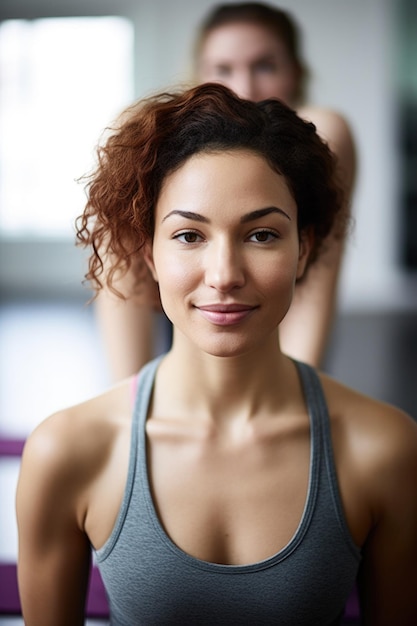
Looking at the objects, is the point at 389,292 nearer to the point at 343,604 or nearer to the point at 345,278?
the point at 345,278

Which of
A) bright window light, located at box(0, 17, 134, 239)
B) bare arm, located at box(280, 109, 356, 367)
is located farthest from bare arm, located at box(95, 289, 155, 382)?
bright window light, located at box(0, 17, 134, 239)

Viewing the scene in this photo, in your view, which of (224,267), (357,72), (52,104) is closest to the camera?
(224,267)

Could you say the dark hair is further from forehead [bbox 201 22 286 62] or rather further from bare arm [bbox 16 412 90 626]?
bare arm [bbox 16 412 90 626]

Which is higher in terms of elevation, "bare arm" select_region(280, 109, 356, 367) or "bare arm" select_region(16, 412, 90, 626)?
"bare arm" select_region(280, 109, 356, 367)

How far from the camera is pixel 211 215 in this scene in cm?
102

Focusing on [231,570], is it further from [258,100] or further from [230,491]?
[258,100]

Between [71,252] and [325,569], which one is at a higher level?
[325,569]

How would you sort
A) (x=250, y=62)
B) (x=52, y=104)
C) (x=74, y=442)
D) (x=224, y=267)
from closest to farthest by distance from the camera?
1. (x=224, y=267)
2. (x=74, y=442)
3. (x=250, y=62)
4. (x=52, y=104)

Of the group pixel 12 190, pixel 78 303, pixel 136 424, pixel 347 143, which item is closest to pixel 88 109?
pixel 12 190

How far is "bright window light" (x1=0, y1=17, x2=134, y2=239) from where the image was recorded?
7.14 meters

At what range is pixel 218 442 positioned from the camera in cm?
113

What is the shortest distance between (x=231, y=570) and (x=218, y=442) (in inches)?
6.5

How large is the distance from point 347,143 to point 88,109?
579cm

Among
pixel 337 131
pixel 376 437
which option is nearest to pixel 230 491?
pixel 376 437
